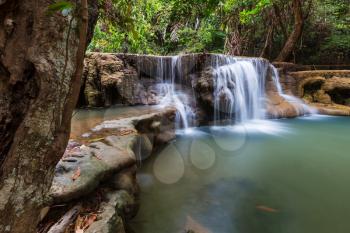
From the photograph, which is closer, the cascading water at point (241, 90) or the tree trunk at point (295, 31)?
the cascading water at point (241, 90)

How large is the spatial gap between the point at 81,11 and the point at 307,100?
11367 mm

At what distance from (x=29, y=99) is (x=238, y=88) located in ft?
28.7

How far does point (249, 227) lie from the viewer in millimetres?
2994

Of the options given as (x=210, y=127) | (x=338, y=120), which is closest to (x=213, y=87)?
(x=210, y=127)

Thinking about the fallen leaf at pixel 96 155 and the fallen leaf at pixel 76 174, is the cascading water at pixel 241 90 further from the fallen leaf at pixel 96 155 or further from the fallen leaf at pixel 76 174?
the fallen leaf at pixel 76 174

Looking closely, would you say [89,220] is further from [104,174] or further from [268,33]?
[268,33]

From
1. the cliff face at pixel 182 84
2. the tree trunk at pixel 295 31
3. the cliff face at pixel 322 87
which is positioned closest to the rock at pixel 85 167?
the cliff face at pixel 182 84

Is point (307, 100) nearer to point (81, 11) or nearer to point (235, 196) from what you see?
point (235, 196)

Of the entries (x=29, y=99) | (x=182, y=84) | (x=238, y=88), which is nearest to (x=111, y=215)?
(x=29, y=99)

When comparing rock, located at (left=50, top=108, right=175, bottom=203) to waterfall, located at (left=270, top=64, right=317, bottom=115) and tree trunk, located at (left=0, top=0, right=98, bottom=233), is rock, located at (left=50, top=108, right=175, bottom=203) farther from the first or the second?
waterfall, located at (left=270, top=64, right=317, bottom=115)

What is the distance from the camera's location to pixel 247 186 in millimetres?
4051

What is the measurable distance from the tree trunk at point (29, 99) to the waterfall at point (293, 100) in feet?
32.9

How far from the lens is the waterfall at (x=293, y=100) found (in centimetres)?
1000

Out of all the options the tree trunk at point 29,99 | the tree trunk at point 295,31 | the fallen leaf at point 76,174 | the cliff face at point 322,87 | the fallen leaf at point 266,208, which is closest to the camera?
the tree trunk at point 29,99
